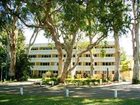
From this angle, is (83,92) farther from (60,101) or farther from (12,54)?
(12,54)

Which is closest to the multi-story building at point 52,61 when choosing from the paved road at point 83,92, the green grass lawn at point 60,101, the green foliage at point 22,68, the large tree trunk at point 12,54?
the green foliage at point 22,68

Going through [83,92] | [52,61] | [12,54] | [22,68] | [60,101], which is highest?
[52,61]

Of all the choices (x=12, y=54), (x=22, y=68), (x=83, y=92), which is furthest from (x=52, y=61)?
(x=83, y=92)

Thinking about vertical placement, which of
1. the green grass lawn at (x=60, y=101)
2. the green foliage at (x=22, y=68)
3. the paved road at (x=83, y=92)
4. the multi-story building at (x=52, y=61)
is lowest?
the green grass lawn at (x=60, y=101)

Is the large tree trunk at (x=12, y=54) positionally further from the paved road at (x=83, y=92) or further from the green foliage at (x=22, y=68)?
the paved road at (x=83, y=92)

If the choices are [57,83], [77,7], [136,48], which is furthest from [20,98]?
[136,48]

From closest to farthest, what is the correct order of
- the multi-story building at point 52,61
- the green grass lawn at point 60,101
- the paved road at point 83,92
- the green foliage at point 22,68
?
the green grass lawn at point 60,101, the paved road at point 83,92, the green foliage at point 22,68, the multi-story building at point 52,61

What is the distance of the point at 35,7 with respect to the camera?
3084 centimetres

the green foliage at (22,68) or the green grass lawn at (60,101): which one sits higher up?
the green foliage at (22,68)

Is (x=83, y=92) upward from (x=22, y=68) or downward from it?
downward

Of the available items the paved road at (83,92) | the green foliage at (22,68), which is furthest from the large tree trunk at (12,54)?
the paved road at (83,92)

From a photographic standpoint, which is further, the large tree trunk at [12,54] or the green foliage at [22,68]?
the green foliage at [22,68]

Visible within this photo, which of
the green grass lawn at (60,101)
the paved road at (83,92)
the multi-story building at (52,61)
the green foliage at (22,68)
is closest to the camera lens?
the green grass lawn at (60,101)

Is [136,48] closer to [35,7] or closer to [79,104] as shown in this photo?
[35,7]
